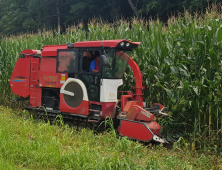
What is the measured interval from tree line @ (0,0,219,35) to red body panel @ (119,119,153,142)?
1585 centimetres

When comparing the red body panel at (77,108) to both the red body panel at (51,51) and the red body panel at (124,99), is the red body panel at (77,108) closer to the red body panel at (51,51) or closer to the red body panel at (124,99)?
the red body panel at (124,99)

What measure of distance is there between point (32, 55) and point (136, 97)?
3850 millimetres

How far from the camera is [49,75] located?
7.90 m

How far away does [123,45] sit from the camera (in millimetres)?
6523

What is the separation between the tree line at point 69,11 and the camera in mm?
22828

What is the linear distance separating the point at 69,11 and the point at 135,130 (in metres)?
27.2

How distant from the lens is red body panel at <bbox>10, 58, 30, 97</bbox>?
28.1 feet

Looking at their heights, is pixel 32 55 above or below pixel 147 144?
above

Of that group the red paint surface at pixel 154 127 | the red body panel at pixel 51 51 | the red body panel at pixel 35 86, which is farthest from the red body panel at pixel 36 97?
the red paint surface at pixel 154 127

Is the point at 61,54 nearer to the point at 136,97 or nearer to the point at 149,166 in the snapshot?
the point at 136,97

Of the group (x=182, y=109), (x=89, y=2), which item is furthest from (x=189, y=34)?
(x=89, y=2)

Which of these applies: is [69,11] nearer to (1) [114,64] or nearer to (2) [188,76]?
(1) [114,64]

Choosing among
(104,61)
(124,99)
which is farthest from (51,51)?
(124,99)

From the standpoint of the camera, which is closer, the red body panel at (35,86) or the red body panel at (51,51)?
the red body panel at (51,51)
